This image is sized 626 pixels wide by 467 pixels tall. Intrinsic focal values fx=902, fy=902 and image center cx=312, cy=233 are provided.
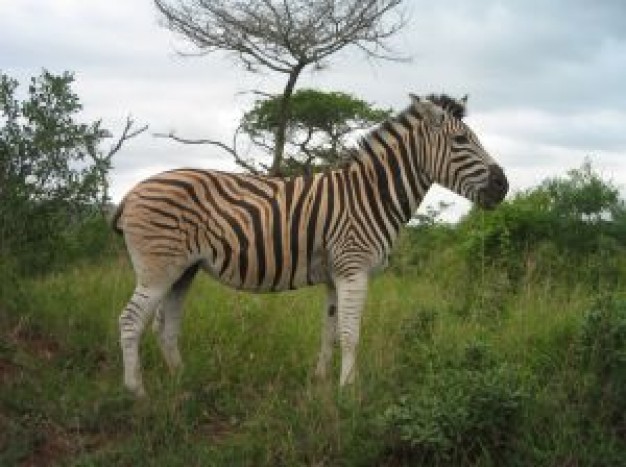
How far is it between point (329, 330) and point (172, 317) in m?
1.28

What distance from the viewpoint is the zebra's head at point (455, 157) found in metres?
7.05

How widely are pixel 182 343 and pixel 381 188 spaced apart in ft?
7.36

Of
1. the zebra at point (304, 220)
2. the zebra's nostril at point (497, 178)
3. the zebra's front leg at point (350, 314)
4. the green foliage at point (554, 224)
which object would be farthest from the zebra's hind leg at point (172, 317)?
the green foliage at point (554, 224)

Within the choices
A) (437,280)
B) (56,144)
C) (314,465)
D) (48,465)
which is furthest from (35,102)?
(437,280)

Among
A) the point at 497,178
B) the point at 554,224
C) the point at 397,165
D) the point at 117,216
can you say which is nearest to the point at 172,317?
the point at 117,216

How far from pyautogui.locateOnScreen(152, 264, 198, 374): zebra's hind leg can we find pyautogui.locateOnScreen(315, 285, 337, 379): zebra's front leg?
1.10m

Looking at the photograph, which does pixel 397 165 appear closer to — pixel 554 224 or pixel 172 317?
pixel 172 317

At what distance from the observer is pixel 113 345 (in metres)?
7.60

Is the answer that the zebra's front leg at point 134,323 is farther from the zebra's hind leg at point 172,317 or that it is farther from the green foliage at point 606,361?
the green foliage at point 606,361

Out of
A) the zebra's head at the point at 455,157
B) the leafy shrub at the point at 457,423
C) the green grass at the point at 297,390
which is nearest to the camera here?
the leafy shrub at the point at 457,423

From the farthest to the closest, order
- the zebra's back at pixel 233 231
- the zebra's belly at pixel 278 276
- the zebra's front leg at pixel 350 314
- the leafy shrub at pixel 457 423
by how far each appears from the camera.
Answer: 1. the zebra's belly at pixel 278 276
2. the zebra's back at pixel 233 231
3. the zebra's front leg at pixel 350 314
4. the leafy shrub at pixel 457 423

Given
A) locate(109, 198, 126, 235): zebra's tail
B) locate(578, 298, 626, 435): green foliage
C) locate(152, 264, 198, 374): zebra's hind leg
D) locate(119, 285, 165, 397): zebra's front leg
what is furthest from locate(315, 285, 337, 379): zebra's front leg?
locate(578, 298, 626, 435): green foliage

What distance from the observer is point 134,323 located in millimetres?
6703

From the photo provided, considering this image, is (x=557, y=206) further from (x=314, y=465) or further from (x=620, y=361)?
(x=314, y=465)
